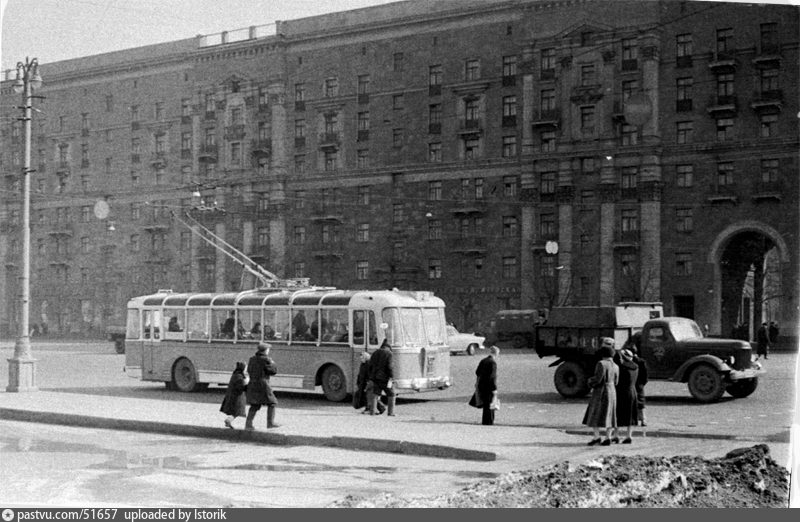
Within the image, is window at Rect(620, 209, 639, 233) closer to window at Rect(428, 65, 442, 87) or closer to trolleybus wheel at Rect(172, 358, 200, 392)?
window at Rect(428, 65, 442, 87)

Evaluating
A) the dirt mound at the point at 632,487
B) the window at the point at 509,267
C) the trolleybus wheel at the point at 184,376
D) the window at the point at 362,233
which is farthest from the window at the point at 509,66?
the dirt mound at the point at 632,487

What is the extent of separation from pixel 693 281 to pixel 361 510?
1315cm

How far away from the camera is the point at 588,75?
53.1ft

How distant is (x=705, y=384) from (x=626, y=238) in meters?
3.07

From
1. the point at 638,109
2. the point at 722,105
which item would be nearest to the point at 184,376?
the point at 638,109

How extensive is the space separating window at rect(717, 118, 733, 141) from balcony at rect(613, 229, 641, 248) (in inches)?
89.3

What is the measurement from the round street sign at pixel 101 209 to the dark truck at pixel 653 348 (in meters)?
8.81

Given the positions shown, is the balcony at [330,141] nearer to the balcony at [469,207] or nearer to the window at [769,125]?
the balcony at [469,207]

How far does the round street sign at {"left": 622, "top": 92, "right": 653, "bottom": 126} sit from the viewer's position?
51.9 ft

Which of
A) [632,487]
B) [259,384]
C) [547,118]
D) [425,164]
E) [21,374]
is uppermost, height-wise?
[547,118]

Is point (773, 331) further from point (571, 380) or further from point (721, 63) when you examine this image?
point (721, 63)

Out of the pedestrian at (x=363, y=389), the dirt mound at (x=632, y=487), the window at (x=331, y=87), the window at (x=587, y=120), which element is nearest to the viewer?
the dirt mound at (x=632, y=487)

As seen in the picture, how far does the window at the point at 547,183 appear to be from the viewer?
16.6 metres

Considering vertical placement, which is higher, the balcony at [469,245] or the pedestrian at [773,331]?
the balcony at [469,245]
